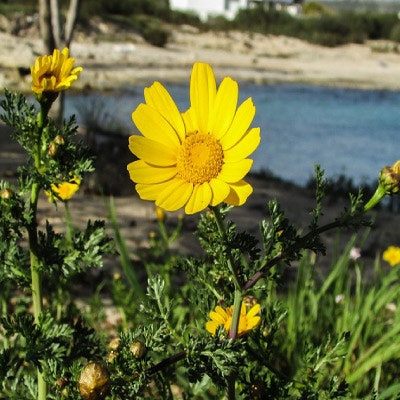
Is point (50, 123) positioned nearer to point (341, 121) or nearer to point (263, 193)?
point (263, 193)

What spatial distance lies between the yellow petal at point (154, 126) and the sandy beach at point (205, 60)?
0.46 m

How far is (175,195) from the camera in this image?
0.94 meters

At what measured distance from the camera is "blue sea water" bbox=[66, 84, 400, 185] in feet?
29.2

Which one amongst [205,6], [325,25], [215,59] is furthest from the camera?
[205,6]

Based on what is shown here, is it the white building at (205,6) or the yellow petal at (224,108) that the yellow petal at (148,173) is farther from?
the white building at (205,6)

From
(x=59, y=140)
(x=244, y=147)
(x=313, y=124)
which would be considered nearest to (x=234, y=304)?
(x=244, y=147)

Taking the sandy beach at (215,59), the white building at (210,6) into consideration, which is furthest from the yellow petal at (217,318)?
the white building at (210,6)

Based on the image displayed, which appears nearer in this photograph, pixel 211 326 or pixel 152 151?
pixel 152 151

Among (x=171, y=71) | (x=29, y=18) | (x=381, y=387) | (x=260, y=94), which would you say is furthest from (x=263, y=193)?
(x=29, y=18)

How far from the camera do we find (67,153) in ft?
4.03

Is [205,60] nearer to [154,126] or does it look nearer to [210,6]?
[154,126]

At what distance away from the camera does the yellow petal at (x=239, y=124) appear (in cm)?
96

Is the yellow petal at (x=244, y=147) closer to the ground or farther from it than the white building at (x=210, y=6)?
closer to the ground

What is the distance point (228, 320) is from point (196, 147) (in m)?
0.34
